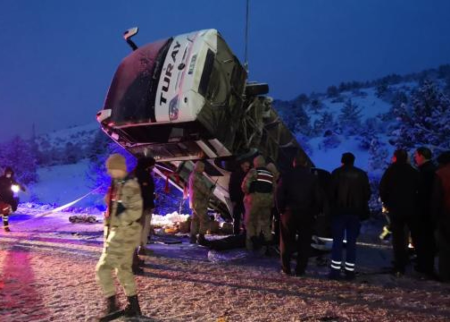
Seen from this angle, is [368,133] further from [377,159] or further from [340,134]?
[377,159]

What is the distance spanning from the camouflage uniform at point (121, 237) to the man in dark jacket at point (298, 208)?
2.56m

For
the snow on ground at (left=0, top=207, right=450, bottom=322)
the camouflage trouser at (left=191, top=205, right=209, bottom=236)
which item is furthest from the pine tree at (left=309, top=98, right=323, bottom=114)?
the snow on ground at (left=0, top=207, right=450, bottom=322)

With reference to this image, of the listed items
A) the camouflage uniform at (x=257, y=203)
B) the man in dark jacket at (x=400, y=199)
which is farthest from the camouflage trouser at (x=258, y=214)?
the man in dark jacket at (x=400, y=199)

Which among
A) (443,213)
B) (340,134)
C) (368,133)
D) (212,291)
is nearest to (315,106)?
(340,134)

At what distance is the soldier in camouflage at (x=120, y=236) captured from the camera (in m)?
4.05

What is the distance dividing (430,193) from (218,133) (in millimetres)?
3186

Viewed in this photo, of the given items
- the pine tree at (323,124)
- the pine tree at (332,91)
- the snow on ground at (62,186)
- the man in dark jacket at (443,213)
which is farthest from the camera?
the pine tree at (332,91)

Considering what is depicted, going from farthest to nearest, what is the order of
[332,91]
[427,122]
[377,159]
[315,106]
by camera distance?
[332,91] < [315,106] < [377,159] < [427,122]

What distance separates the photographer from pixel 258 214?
24.7 feet

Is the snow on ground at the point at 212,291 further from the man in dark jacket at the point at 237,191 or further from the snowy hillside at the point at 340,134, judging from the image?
the snowy hillside at the point at 340,134

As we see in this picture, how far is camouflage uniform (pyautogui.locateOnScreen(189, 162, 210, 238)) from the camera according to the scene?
7.91 m

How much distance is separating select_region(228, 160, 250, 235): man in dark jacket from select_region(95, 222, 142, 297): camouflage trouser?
3.76m

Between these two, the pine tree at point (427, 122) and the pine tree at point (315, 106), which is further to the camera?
the pine tree at point (315, 106)

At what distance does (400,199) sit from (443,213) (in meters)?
0.57
